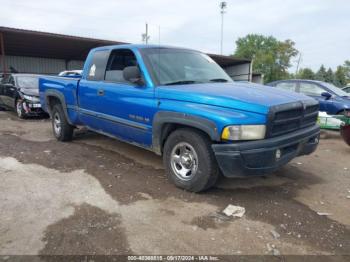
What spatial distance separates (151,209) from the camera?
354 centimetres

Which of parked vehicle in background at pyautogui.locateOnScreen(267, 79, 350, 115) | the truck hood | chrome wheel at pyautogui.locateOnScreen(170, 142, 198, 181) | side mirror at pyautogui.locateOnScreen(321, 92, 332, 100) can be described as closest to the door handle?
the truck hood

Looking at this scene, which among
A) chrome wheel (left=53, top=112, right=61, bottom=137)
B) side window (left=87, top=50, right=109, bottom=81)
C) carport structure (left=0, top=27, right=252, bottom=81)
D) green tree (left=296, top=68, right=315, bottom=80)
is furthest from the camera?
green tree (left=296, top=68, right=315, bottom=80)

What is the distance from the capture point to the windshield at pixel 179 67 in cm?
436

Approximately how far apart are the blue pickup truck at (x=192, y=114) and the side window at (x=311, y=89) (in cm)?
557

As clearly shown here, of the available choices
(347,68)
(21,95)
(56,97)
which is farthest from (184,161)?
(347,68)

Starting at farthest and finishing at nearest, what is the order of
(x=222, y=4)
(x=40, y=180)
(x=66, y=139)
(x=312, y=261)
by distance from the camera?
(x=222, y=4) < (x=66, y=139) < (x=40, y=180) < (x=312, y=261)

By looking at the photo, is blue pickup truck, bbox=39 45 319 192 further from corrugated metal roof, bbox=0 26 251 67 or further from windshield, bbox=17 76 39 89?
corrugated metal roof, bbox=0 26 251 67

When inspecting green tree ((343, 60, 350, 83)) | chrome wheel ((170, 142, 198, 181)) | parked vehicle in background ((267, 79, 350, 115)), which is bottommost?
chrome wheel ((170, 142, 198, 181))

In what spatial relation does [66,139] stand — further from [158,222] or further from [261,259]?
[261,259]

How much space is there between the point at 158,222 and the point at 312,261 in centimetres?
150

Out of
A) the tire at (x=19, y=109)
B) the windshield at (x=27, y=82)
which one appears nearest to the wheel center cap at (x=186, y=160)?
the tire at (x=19, y=109)

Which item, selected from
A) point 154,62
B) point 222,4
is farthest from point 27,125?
point 222,4

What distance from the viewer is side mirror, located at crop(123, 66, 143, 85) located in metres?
4.30

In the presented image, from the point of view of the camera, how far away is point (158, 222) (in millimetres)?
3246
